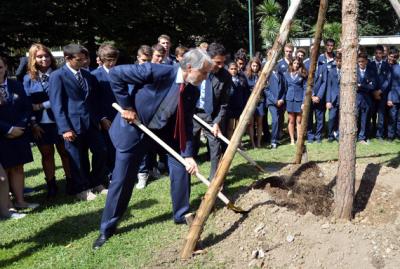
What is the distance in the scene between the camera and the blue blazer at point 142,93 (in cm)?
406

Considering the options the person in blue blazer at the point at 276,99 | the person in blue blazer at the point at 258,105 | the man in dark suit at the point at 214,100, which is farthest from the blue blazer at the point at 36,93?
the person in blue blazer at the point at 276,99

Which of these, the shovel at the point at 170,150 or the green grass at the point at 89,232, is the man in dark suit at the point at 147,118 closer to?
the shovel at the point at 170,150

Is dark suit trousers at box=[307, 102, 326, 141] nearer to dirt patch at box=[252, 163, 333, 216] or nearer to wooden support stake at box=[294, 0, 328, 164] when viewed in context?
wooden support stake at box=[294, 0, 328, 164]

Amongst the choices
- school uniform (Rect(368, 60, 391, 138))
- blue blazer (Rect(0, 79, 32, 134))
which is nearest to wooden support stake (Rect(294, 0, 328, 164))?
blue blazer (Rect(0, 79, 32, 134))

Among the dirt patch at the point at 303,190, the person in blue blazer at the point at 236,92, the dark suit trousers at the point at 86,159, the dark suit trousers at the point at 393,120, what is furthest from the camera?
the dark suit trousers at the point at 393,120

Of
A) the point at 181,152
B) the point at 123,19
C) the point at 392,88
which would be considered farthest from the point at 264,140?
the point at 123,19

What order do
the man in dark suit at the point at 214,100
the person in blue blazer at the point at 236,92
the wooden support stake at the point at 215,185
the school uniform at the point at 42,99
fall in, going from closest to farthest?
the wooden support stake at the point at 215,185 → the school uniform at the point at 42,99 → the man in dark suit at the point at 214,100 → the person in blue blazer at the point at 236,92

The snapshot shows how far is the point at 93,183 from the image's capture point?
6199 mm

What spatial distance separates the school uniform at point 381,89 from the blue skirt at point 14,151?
672 centimetres

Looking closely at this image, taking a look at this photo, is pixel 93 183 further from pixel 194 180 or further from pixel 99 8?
pixel 99 8

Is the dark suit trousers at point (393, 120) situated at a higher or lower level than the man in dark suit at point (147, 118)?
lower

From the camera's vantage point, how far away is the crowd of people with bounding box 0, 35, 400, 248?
419cm

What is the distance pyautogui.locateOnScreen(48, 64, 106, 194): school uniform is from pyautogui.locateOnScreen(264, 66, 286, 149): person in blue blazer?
13.2ft

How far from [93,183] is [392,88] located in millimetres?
6394
